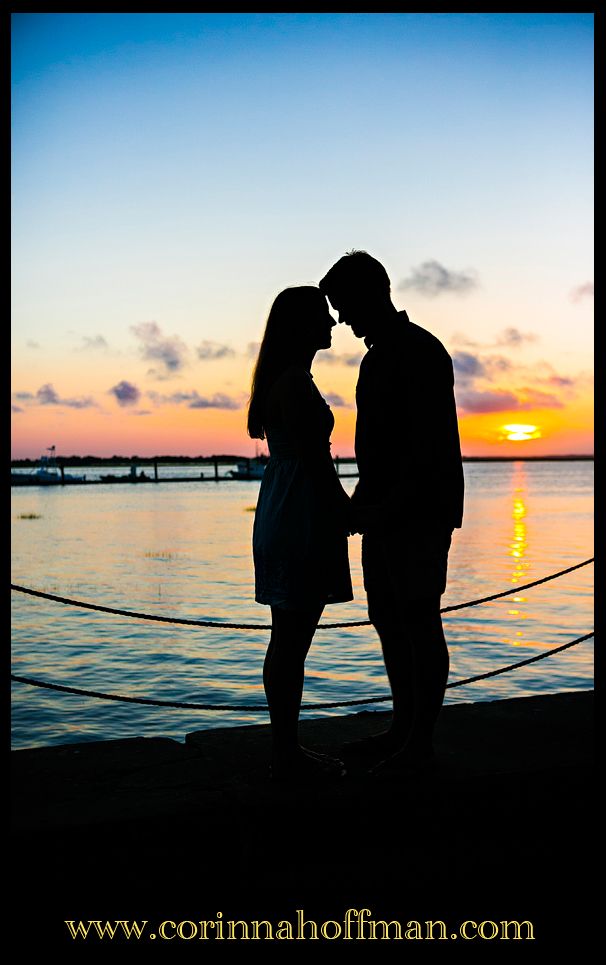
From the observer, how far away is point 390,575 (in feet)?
11.6

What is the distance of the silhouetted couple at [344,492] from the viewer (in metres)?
3.42

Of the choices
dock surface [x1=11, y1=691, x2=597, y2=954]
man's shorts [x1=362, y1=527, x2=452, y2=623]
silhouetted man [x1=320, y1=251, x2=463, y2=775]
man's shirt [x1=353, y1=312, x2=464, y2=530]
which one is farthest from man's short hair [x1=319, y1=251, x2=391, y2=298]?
dock surface [x1=11, y1=691, x2=597, y2=954]

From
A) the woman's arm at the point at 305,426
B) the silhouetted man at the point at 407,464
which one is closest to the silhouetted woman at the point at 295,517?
the woman's arm at the point at 305,426

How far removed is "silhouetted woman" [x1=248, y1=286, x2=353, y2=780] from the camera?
3.40m

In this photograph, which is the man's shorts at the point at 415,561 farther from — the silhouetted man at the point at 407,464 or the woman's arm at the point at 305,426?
the woman's arm at the point at 305,426

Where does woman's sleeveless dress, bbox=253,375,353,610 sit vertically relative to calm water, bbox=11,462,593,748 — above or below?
above

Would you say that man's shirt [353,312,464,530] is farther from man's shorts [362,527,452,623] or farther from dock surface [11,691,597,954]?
dock surface [11,691,597,954]

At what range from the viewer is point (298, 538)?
11.3ft

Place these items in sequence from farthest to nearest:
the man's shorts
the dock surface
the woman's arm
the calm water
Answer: the calm water, the man's shorts, the woman's arm, the dock surface

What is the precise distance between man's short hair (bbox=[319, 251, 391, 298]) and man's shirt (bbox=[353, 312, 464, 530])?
180 mm

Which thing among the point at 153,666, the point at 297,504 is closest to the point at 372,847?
the point at 297,504

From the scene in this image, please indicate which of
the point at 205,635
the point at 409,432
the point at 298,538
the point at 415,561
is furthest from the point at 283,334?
the point at 205,635

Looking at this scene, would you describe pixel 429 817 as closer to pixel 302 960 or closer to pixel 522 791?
pixel 522 791

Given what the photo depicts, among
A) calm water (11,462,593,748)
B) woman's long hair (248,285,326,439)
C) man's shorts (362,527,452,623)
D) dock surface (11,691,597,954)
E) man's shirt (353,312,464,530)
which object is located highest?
woman's long hair (248,285,326,439)
